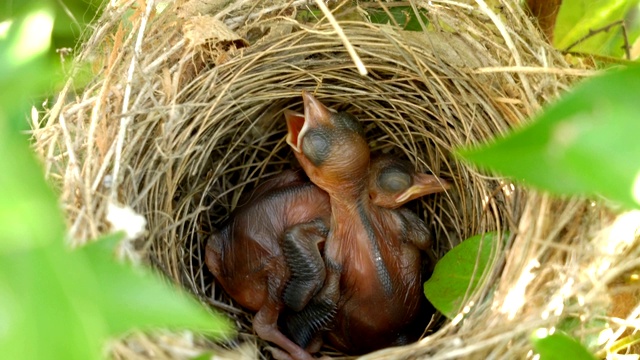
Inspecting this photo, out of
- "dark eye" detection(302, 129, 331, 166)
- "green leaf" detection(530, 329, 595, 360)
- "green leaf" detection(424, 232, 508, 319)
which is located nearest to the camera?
"green leaf" detection(530, 329, 595, 360)

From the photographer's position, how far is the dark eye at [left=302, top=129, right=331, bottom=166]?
121 centimetres

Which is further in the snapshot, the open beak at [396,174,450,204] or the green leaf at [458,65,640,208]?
the open beak at [396,174,450,204]

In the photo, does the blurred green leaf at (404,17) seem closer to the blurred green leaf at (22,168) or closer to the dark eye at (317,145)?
the dark eye at (317,145)

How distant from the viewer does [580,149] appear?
1.44 feet

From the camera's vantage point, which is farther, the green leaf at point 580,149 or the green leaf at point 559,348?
the green leaf at point 559,348

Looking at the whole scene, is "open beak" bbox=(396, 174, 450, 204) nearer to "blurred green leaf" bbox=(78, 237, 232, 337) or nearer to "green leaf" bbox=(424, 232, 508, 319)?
"green leaf" bbox=(424, 232, 508, 319)

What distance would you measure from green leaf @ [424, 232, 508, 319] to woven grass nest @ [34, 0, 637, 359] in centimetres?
5

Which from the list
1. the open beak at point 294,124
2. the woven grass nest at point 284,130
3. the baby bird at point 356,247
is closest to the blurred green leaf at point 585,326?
the woven grass nest at point 284,130

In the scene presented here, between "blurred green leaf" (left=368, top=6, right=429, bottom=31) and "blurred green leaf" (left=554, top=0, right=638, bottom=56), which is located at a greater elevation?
"blurred green leaf" (left=368, top=6, right=429, bottom=31)

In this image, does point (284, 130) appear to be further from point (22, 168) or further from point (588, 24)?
point (22, 168)

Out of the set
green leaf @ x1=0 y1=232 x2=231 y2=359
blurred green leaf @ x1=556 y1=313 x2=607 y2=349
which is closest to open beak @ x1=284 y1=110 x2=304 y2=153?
blurred green leaf @ x1=556 y1=313 x2=607 y2=349

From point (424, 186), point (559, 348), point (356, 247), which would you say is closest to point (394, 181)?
point (424, 186)

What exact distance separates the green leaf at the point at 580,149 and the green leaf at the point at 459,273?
644mm

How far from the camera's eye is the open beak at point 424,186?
130 centimetres
